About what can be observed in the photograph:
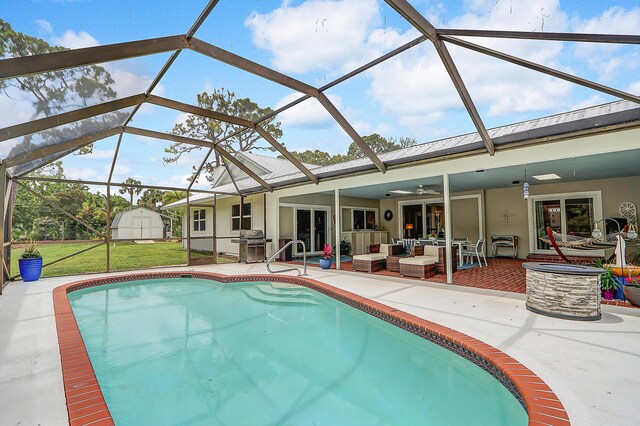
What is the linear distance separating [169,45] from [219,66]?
1380 mm

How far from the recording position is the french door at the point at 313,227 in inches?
504

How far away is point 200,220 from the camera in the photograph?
17219 millimetres

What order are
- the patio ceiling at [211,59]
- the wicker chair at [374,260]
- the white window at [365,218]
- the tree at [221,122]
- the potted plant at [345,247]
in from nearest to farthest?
the patio ceiling at [211,59], the tree at [221,122], the wicker chair at [374,260], the potted plant at [345,247], the white window at [365,218]

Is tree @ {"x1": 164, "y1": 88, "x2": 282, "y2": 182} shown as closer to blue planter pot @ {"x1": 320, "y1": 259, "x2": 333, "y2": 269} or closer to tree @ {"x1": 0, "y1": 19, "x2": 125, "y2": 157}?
tree @ {"x1": 0, "y1": 19, "x2": 125, "y2": 157}

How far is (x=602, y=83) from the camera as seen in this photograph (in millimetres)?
4176

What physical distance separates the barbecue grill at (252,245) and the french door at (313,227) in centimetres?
147

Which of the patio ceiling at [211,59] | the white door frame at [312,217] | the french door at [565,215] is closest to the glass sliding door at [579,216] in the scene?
the french door at [565,215]

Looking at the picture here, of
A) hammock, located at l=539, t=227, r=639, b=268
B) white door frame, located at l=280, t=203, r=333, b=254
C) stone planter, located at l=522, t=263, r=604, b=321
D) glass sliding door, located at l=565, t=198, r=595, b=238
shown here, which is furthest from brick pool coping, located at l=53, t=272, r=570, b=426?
glass sliding door, located at l=565, t=198, r=595, b=238

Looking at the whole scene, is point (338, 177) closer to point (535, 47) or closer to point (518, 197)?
point (535, 47)

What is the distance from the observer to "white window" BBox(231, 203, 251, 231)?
44.7ft

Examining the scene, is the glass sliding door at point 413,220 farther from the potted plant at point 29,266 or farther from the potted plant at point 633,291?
the potted plant at point 29,266

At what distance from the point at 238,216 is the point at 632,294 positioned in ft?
41.4

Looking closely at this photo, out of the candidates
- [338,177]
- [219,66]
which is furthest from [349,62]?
[338,177]

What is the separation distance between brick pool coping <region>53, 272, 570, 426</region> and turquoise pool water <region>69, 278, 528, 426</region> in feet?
0.38
